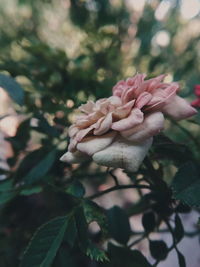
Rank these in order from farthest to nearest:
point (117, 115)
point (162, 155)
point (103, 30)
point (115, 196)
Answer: point (115, 196), point (103, 30), point (162, 155), point (117, 115)

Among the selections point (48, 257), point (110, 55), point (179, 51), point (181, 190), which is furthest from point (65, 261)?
point (179, 51)

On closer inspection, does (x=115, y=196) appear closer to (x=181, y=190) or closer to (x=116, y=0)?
(x=116, y=0)

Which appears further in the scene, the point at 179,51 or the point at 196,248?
the point at 179,51

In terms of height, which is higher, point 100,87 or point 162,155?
point 100,87

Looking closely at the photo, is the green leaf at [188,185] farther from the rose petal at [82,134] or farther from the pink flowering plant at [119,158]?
the rose petal at [82,134]

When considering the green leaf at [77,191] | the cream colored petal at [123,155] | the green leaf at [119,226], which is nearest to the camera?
the cream colored petal at [123,155]

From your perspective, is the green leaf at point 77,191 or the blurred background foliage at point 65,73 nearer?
the green leaf at point 77,191

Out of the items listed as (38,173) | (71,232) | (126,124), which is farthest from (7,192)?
(126,124)

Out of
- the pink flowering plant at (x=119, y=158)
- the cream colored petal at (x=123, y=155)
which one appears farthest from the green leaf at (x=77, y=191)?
the cream colored petal at (x=123, y=155)
